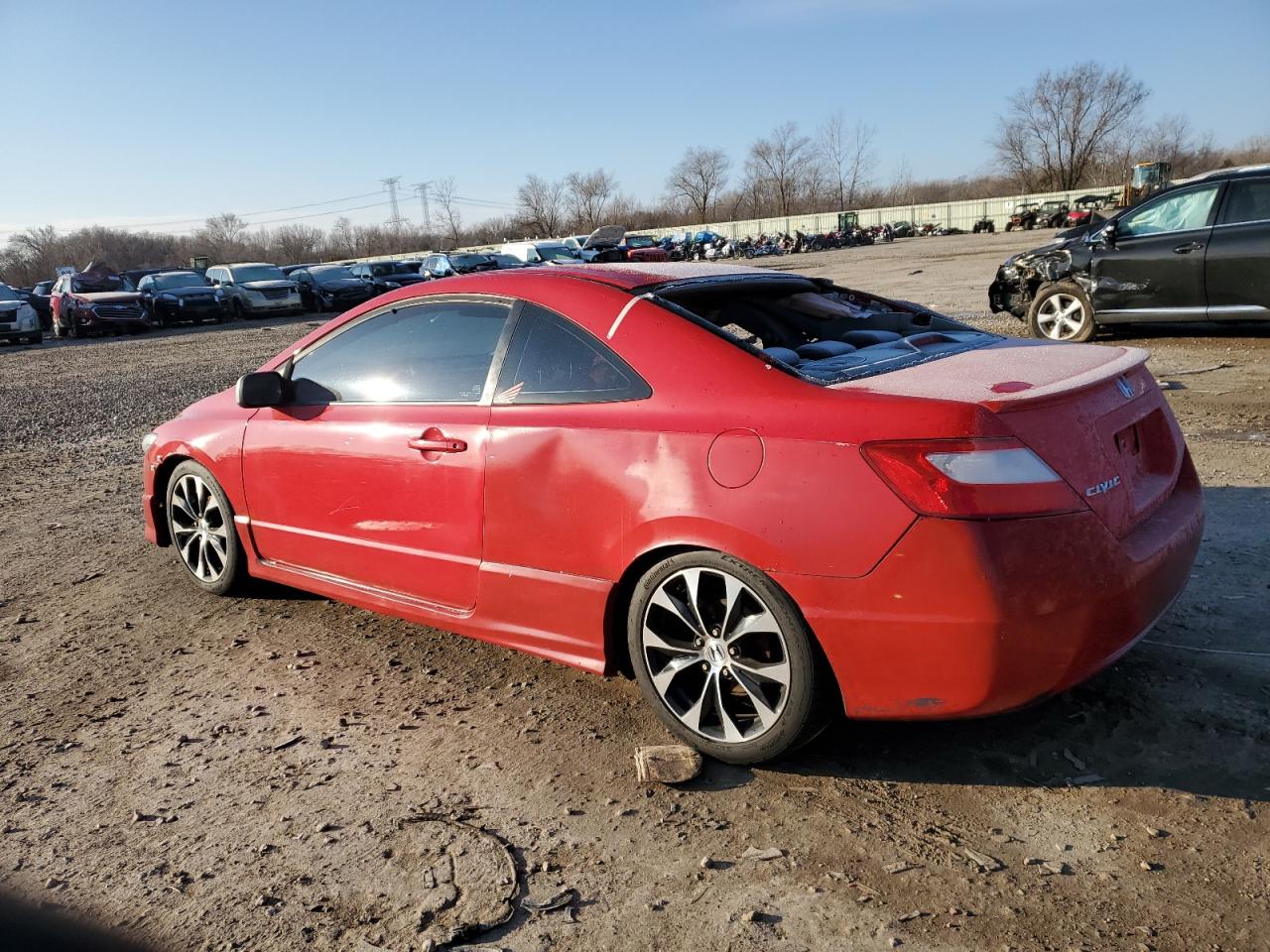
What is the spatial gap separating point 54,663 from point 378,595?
58.2 inches

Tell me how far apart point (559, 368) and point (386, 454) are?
82 centimetres

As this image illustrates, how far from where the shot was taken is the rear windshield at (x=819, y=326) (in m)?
3.12

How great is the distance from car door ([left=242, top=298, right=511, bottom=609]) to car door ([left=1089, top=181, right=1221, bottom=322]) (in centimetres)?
858

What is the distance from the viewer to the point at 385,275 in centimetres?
3253

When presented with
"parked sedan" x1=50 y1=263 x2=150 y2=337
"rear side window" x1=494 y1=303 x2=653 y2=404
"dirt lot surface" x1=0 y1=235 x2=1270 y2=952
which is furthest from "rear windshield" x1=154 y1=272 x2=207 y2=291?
"rear side window" x1=494 y1=303 x2=653 y2=404

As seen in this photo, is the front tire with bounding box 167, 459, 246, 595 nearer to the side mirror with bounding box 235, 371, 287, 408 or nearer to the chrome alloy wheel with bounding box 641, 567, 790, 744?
the side mirror with bounding box 235, 371, 287, 408

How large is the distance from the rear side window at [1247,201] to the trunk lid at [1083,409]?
7477 mm

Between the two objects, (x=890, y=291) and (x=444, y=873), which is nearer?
(x=444, y=873)

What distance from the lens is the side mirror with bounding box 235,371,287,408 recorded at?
406 cm

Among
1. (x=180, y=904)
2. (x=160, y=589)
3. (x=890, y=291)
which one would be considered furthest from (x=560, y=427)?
(x=890, y=291)

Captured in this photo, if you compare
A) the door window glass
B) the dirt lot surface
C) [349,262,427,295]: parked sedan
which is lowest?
the dirt lot surface

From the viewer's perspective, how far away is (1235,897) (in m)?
2.22

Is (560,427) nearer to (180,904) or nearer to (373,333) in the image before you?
(373,333)

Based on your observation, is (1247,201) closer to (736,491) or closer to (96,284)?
(736,491)
